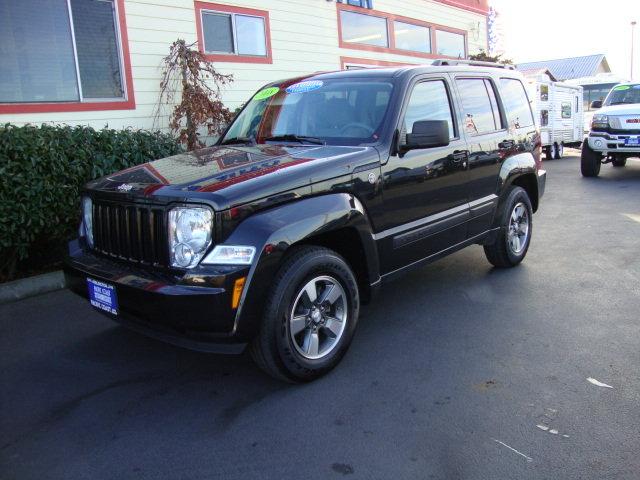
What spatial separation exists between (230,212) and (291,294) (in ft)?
1.90

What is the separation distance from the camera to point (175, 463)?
8.59 ft

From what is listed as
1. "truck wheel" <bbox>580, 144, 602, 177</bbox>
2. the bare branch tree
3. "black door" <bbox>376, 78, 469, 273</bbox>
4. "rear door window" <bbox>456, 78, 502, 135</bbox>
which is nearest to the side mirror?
"black door" <bbox>376, 78, 469, 273</bbox>

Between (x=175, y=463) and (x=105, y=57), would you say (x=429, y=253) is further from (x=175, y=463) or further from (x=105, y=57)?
(x=105, y=57)

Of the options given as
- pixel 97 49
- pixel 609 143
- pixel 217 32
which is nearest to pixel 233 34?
pixel 217 32

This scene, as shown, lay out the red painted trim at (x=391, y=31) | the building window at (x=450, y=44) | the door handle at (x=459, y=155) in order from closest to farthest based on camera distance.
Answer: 1. the door handle at (x=459, y=155)
2. the red painted trim at (x=391, y=31)
3. the building window at (x=450, y=44)

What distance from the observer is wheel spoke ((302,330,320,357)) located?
10.9ft

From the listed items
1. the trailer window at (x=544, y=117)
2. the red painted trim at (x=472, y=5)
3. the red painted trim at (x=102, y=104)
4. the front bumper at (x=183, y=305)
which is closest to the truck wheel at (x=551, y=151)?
the trailer window at (x=544, y=117)

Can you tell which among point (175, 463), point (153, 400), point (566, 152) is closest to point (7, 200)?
point (153, 400)

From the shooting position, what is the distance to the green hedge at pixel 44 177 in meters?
4.91

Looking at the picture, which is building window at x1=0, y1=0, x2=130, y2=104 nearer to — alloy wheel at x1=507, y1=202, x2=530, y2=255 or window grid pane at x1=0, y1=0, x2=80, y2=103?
window grid pane at x1=0, y1=0, x2=80, y2=103

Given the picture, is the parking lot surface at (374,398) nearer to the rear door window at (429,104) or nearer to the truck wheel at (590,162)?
the rear door window at (429,104)

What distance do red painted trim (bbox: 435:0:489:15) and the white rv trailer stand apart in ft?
7.76

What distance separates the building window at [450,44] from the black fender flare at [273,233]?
1185cm

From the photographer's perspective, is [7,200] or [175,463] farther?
[7,200]
